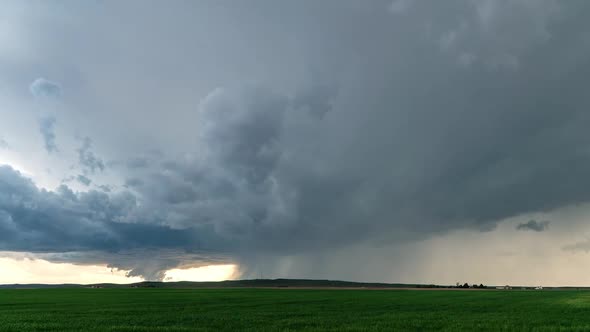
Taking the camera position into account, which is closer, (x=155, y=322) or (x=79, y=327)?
(x=79, y=327)

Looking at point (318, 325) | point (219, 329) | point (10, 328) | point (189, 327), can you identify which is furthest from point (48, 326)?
point (318, 325)

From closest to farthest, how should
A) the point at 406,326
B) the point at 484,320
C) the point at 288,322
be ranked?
the point at 406,326 → the point at 288,322 → the point at 484,320

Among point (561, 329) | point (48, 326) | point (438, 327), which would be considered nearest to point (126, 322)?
point (48, 326)

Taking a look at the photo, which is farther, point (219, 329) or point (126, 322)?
point (126, 322)

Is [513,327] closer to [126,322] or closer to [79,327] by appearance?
[126,322]

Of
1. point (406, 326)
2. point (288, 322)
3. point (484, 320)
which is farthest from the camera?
point (484, 320)

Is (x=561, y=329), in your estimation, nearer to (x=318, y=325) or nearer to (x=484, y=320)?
(x=484, y=320)

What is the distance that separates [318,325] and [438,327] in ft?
31.9

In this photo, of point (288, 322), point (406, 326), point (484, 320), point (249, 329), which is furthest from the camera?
point (484, 320)

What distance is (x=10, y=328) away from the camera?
1410 inches

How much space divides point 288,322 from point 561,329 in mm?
21706

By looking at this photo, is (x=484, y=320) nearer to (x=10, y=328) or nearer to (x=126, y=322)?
(x=126, y=322)

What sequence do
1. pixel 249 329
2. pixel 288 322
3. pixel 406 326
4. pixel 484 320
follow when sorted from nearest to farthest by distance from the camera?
pixel 249 329 → pixel 406 326 → pixel 288 322 → pixel 484 320

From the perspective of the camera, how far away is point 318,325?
1423 inches
